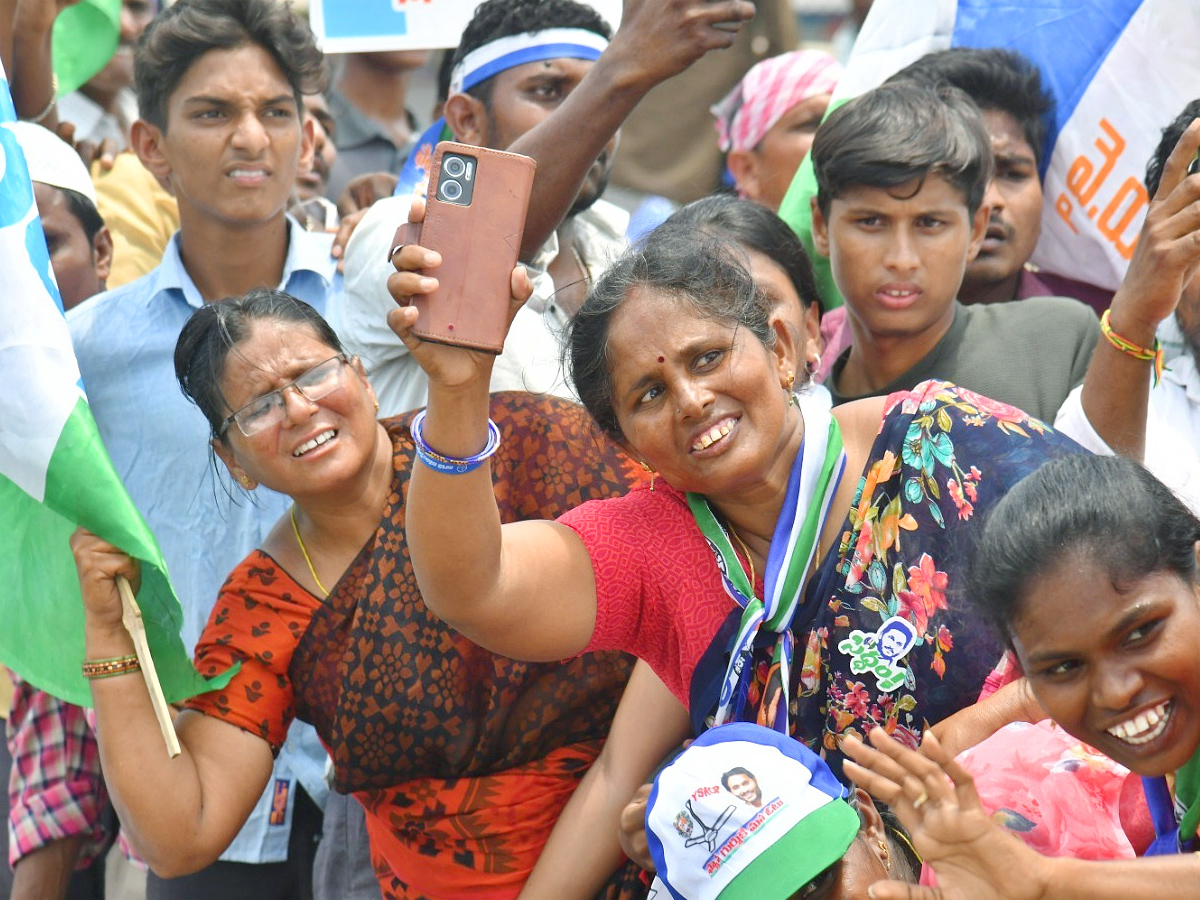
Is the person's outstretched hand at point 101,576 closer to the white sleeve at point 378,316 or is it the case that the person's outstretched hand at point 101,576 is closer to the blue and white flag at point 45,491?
the blue and white flag at point 45,491

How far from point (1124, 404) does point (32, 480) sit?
1.84 metres

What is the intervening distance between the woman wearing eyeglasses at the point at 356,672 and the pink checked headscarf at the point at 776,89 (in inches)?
68.0

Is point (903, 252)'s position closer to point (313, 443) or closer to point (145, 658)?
point (313, 443)

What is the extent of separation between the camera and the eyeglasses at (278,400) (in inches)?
105

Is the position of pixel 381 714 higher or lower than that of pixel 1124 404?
lower

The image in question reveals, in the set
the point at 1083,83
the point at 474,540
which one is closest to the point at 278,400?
the point at 474,540

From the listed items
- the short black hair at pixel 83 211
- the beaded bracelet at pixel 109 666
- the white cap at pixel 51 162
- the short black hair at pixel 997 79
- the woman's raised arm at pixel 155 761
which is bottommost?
the woman's raised arm at pixel 155 761

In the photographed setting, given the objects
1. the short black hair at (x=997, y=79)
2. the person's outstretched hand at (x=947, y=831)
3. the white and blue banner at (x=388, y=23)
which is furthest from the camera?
the white and blue banner at (x=388, y=23)

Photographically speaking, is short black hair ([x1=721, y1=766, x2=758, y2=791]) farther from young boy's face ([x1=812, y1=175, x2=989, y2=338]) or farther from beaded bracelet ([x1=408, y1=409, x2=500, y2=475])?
young boy's face ([x1=812, y1=175, x2=989, y2=338])

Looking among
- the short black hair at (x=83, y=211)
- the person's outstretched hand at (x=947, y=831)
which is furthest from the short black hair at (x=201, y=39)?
the person's outstretched hand at (x=947, y=831)

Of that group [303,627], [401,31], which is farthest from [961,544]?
[401,31]

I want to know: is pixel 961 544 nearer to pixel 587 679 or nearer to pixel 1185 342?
pixel 587 679

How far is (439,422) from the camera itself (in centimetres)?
200

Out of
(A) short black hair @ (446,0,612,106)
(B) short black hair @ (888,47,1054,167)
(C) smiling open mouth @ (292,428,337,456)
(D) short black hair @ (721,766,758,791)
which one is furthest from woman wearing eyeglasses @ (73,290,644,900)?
(B) short black hair @ (888,47,1054,167)
